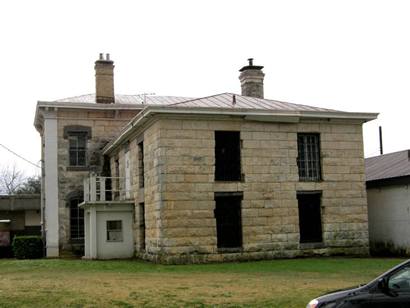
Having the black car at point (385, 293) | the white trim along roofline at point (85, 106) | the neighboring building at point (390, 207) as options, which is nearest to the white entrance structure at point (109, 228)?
the white trim along roofline at point (85, 106)

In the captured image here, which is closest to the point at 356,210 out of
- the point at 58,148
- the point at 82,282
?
the point at 82,282

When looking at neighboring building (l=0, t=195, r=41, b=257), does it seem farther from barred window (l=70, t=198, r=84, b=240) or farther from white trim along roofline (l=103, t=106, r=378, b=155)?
white trim along roofline (l=103, t=106, r=378, b=155)

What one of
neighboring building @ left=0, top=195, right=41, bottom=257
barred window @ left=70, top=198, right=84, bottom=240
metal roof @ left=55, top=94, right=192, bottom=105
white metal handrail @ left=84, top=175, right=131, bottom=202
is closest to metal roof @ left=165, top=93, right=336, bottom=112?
white metal handrail @ left=84, top=175, right=131, bottom=202

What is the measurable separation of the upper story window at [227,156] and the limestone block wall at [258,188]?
9.7 inches

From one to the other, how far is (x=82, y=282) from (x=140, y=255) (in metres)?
8.76

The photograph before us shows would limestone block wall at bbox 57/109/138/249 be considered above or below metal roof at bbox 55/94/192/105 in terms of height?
below

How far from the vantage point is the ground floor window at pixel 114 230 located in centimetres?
2516

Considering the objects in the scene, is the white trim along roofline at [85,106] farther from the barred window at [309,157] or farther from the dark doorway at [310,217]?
the dark doorway at [310,217]

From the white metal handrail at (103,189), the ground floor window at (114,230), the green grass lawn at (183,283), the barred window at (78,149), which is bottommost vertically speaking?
the green grass lawn at (183,283)

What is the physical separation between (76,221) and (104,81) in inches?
274

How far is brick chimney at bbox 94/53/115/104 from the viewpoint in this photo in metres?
30.9

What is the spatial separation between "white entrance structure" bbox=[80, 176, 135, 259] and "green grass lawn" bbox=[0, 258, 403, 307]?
343 cm

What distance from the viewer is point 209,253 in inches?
822

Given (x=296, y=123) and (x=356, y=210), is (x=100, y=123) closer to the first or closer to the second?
(x=296, y=123)
